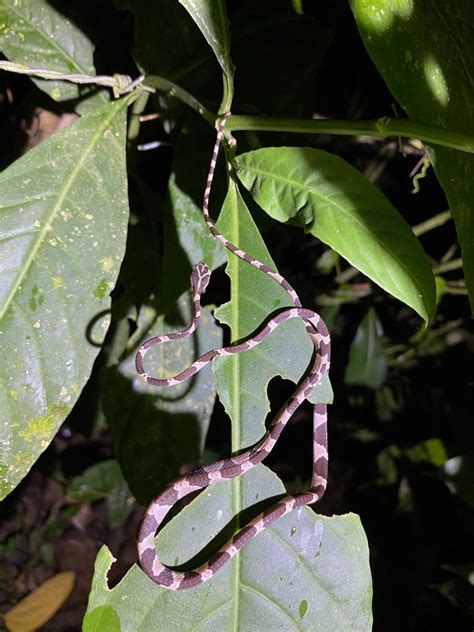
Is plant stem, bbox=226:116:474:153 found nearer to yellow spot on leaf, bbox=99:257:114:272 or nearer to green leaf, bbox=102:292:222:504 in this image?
yellow spot on leaf, bbox=99:257:114:272

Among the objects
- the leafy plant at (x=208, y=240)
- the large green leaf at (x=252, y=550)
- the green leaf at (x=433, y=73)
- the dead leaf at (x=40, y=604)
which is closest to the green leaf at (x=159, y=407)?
the leafy plant at (x=208, y=240)

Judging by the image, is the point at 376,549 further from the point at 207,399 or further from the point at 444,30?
the point at 444,30

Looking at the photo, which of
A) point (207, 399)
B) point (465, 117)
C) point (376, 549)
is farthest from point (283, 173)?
point (376, 549)

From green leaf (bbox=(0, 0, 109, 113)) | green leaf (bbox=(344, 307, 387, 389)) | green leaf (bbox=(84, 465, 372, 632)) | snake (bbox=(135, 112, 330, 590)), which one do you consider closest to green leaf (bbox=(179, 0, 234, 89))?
snake (bbox=(135, 112, 330, 590))

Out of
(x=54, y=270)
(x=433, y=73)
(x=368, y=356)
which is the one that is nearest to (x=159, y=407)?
(x=54, y=270)

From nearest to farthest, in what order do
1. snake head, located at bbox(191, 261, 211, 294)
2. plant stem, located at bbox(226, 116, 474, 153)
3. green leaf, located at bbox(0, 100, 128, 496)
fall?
plant stem, located at bbox(226, 116, 474, 153) < green leaf, located at bbox(0, 100, 128, 496) < snake head, located at bbox(191, 261, 211, 294)
